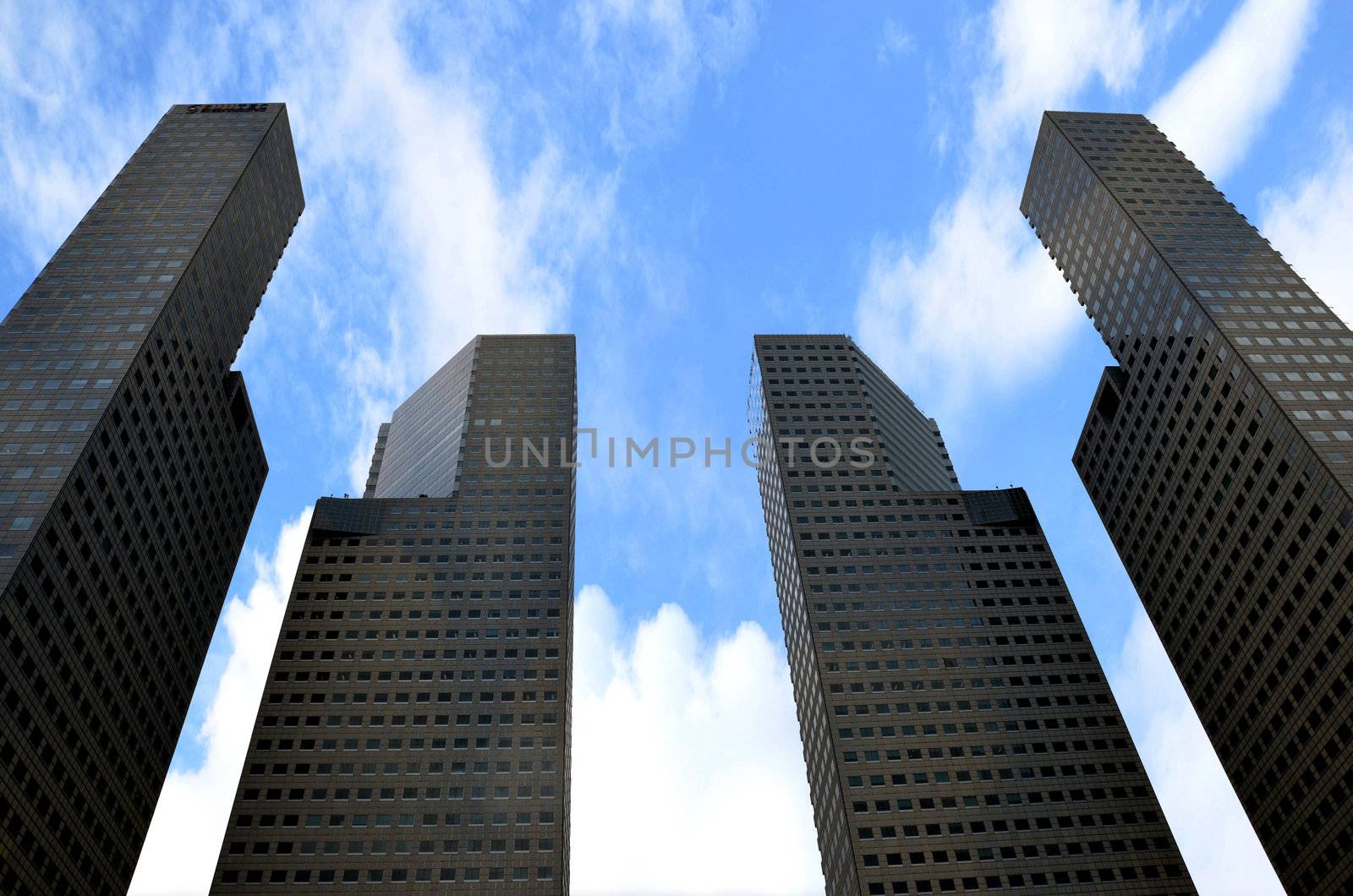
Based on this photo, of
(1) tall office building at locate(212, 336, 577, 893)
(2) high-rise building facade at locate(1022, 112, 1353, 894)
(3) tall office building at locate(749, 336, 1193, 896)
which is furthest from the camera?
(3) tall office building at locate(749, 336, 1193, 896)

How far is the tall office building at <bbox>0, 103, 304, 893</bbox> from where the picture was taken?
255 ft

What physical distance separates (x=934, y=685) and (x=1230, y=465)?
37011mm

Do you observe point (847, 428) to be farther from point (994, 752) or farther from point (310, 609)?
point (310, 609)

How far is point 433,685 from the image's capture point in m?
117

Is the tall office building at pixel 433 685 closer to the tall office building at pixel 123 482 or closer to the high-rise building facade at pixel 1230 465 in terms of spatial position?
the tall office building at pixel 123 482

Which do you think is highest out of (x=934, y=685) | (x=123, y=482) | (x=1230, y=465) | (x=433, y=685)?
(x=1230, y=465)

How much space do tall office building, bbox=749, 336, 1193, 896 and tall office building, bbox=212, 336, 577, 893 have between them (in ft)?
94.6

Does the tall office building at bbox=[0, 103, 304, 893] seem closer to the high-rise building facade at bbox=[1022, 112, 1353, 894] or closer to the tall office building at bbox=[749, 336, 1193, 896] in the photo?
the tall office building at bbox=[749, 336, 1193, 896]

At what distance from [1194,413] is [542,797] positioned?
73411 millimetres

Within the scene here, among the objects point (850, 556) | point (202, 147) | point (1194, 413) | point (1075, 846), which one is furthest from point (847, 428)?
point (202, 147)

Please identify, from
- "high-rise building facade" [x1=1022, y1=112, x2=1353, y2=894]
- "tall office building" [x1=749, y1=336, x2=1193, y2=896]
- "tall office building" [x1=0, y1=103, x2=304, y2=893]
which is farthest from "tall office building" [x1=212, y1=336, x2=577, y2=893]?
"high-rise building facade" [x1=1022, y1=112, x2=1353, y2=894]

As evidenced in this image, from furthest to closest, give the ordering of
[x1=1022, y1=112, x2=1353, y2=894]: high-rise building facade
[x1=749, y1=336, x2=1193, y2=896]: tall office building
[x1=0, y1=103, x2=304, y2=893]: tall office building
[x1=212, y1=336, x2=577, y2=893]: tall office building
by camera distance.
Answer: [x1=749, y1=336, x2=1193, y2=896]: tall office building
[x1=212, y1=336, x2=577, y2=893]: tall office building
[x1=1022, y1=112, x2=1353, y2=894]: high-rise building facade
[x1=0, y1=103, x2=304, y2=893]: tall office building

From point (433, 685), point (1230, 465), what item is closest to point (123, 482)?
point (433, 685)

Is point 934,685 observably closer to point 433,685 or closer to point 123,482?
point 433,685
